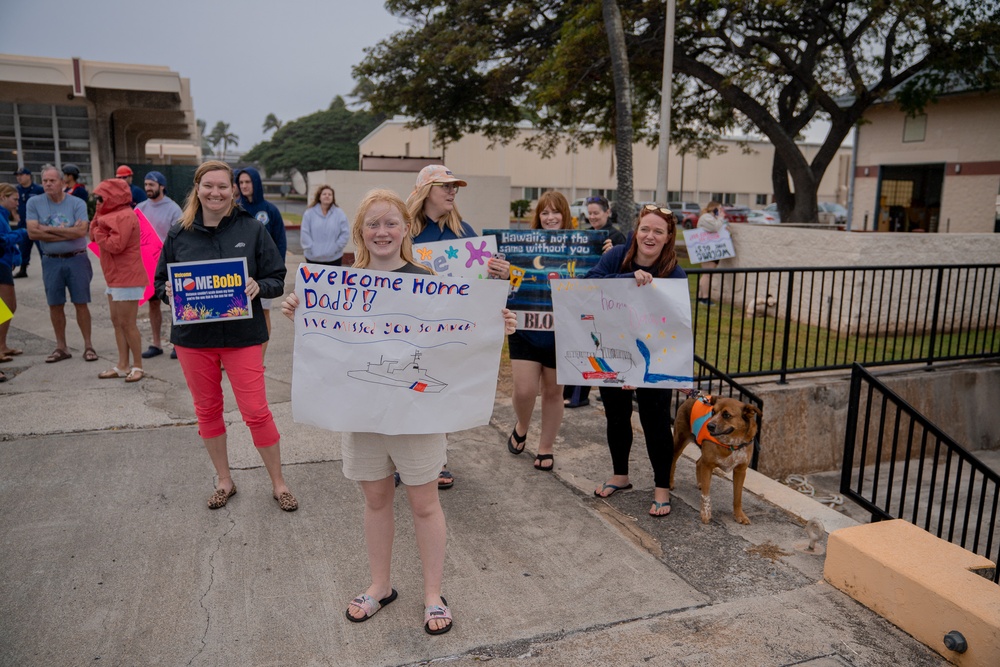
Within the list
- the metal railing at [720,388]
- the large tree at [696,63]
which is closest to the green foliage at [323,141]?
the large tree at [696,63]

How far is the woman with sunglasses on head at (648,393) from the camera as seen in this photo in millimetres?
4449

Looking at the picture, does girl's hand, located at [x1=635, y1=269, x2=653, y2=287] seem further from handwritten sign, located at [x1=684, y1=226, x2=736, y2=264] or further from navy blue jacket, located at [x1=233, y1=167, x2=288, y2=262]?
handwritten sign, located at [x1=684, y1=226, x2=736, y2=264]

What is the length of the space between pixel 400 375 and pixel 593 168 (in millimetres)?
65903

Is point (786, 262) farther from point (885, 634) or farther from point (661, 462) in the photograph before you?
point (885, 634)

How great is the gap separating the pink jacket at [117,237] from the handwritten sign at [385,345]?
456 cm

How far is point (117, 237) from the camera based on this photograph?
6.96m

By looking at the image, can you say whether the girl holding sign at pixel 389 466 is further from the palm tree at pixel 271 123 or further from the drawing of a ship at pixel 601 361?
the palm tree at pixel 271 123

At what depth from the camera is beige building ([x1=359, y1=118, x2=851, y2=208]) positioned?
2371 inches

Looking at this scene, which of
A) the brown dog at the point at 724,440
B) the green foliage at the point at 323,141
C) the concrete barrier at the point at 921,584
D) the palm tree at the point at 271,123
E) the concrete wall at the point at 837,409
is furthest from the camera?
the palm tree at the point at 271,123

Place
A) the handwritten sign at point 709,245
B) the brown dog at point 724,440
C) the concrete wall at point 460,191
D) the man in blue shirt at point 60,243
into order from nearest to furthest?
the brown dog at point 724,440, the man in blue shirt at point 60,243, the handwritten sign at point 709,245, the concrete wall at point 460,191

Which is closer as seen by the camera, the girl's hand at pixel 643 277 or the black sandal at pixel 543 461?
the girl's hand at pixel 643 277

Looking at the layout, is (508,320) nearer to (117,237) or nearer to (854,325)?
(117,237)

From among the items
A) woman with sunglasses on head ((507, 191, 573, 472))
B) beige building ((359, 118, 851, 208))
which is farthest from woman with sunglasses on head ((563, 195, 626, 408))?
beige building ((359, 118, 851, 208))

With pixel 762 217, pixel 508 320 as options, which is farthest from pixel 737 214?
pixel 508 320
